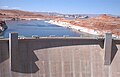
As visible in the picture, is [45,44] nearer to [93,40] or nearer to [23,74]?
[23,74]

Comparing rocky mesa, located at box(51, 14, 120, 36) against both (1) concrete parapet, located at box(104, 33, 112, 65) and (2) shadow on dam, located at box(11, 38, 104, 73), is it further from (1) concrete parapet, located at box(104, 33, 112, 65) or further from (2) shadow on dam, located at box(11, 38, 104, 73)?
(2) shadow on dam, located at box(11, 38, 104, 73)

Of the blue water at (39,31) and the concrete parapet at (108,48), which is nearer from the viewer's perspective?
the concrete parapet at (108,48)

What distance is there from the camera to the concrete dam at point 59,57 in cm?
1775

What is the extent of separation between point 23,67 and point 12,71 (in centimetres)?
91

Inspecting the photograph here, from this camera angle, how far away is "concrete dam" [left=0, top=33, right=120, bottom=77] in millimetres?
17750

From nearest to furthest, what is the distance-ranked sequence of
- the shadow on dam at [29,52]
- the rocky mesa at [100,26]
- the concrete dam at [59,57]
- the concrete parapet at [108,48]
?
the concrete dam at [59,57] → the shadow on dam at [29,52] → the concrete parapet at [108,48] → the rocky mesa at [100,26]

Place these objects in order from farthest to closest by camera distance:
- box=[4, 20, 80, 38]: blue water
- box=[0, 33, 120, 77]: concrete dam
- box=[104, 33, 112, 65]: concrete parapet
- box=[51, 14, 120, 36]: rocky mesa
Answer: box=[51, 14, 120, 36]: rocky mesa < box=[4, 20, 80, 38]: blue water < box=[104, 33, 112, 65]: concrete parapet < box=[0, 33, 120, 77]: concrete dam

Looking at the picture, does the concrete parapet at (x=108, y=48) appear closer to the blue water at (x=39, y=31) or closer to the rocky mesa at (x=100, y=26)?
the blue water at (x=39, y=31)

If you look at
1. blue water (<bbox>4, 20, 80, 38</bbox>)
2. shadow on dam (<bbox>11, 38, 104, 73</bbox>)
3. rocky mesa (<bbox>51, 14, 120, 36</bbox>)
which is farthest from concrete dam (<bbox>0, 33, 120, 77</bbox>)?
Answer: rocky mesa (<bbox>51, 14, 120, 36</bbox>)

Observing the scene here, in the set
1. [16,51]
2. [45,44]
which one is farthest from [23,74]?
[45,44]

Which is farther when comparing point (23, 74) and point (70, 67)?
point (70, 67)

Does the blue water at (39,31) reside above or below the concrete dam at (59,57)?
below

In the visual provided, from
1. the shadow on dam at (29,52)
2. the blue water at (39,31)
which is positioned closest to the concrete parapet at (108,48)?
the shadow on dam at (29,52)

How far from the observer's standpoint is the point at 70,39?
64.7 feet
